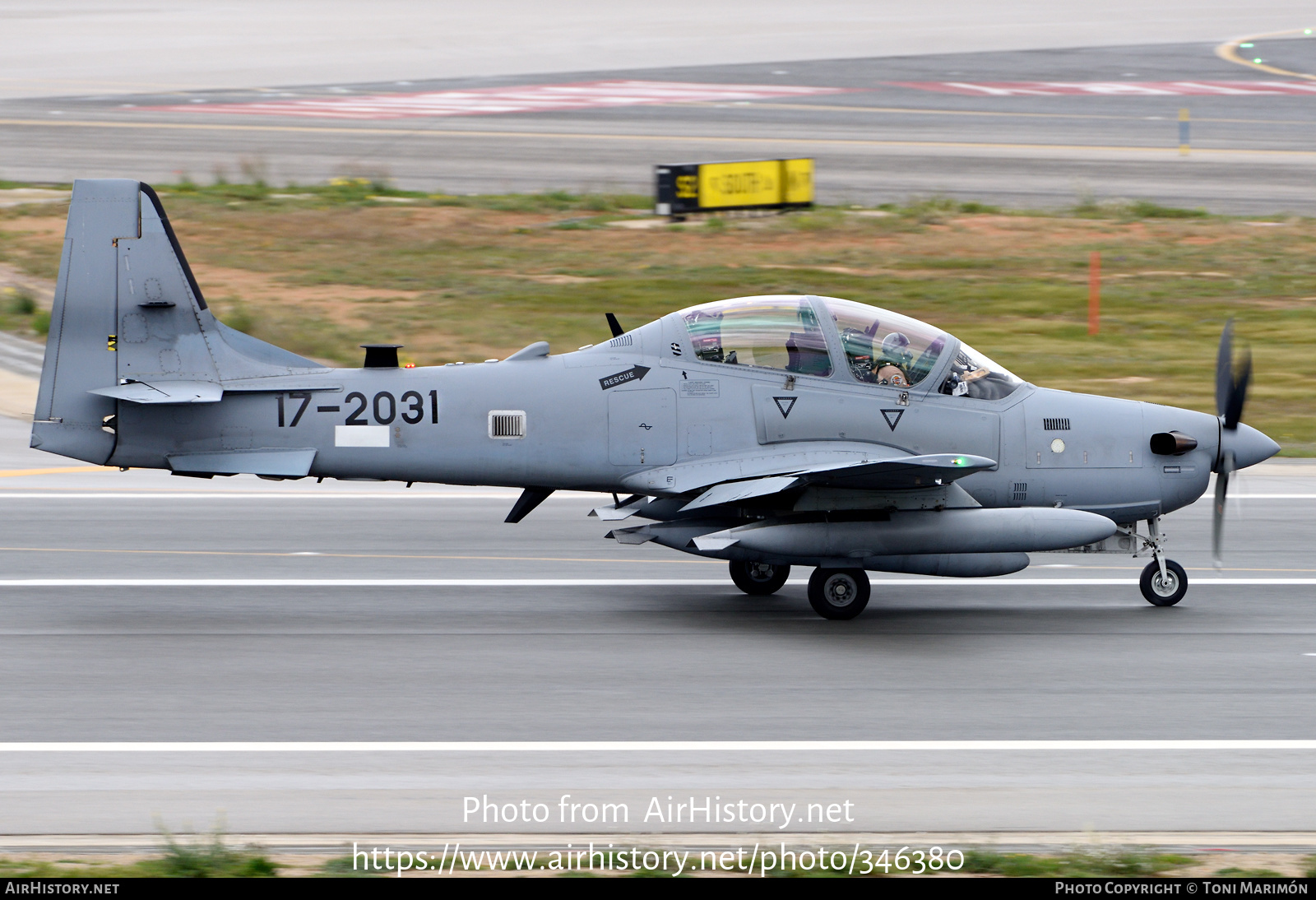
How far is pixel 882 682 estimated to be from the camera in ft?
36.0

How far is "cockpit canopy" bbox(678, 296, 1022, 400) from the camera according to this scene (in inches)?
496

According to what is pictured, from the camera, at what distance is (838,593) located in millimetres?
12508

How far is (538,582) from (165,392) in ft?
12.7

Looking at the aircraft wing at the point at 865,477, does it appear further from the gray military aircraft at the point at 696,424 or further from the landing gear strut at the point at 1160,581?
the landing gear strut at the point at 1160,581

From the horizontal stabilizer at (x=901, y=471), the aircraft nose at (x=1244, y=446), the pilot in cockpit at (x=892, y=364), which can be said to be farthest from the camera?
the aircraft nose at (x=1244, y=446)

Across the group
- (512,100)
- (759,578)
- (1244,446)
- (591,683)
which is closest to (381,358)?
(591,683)

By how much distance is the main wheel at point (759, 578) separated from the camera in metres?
13.5

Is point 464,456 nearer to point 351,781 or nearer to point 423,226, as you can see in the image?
point 351,781

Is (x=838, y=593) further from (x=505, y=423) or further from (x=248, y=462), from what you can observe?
(x=248, y=462)

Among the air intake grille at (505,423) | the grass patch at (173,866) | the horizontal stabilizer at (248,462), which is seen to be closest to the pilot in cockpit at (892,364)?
the air intake grille at (505,423)

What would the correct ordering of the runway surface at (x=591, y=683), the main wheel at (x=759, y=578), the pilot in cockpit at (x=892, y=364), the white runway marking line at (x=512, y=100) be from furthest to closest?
the white runway marking line at (x=512, y=100) < the main wheel at (x=759, y=578) < the pilot in cockpit at (x=892, y=364) < the runway surface at (x=591, y=683)

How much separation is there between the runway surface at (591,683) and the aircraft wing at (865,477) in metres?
1.18

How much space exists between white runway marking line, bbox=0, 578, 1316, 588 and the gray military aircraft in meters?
1.34
